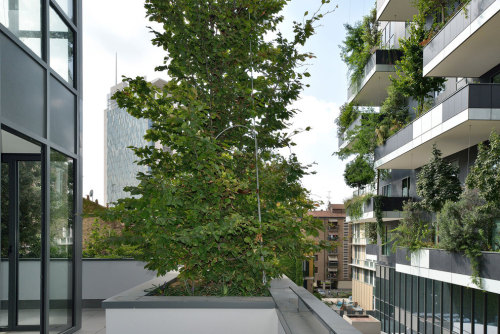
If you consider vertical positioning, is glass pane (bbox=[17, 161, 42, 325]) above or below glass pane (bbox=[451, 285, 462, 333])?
above

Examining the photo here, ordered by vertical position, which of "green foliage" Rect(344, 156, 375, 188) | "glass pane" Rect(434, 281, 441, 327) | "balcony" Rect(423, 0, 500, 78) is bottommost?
"glass pane" Rect(434, 281, 441, 327)

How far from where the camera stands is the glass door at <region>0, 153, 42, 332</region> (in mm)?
7094

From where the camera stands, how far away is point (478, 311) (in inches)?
556

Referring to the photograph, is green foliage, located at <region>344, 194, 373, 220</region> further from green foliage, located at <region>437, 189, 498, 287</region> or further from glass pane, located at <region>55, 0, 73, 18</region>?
glass pane, located at <region>55, 0, 73, 18</region>

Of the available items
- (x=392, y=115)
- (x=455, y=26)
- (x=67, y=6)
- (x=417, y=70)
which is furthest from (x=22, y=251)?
(x=392, y=115)

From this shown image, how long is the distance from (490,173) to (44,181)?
31.0 ft

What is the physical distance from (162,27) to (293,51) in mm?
1739

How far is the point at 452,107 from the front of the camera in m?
13.3

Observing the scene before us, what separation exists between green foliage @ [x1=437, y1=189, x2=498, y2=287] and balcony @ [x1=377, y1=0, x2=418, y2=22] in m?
8.98

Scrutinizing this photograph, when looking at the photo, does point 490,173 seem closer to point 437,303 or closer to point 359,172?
point 437,303

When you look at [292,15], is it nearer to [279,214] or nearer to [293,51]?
[293,51]

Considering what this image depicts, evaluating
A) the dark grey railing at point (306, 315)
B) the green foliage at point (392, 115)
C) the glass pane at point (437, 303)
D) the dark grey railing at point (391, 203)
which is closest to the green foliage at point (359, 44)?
the green foliage at point (392, 115)

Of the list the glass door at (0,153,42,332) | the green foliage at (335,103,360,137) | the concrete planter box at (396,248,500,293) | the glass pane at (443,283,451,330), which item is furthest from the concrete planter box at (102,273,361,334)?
the green foliage at (335,103,360,137)

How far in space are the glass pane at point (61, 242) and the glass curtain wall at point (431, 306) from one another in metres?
10.7
